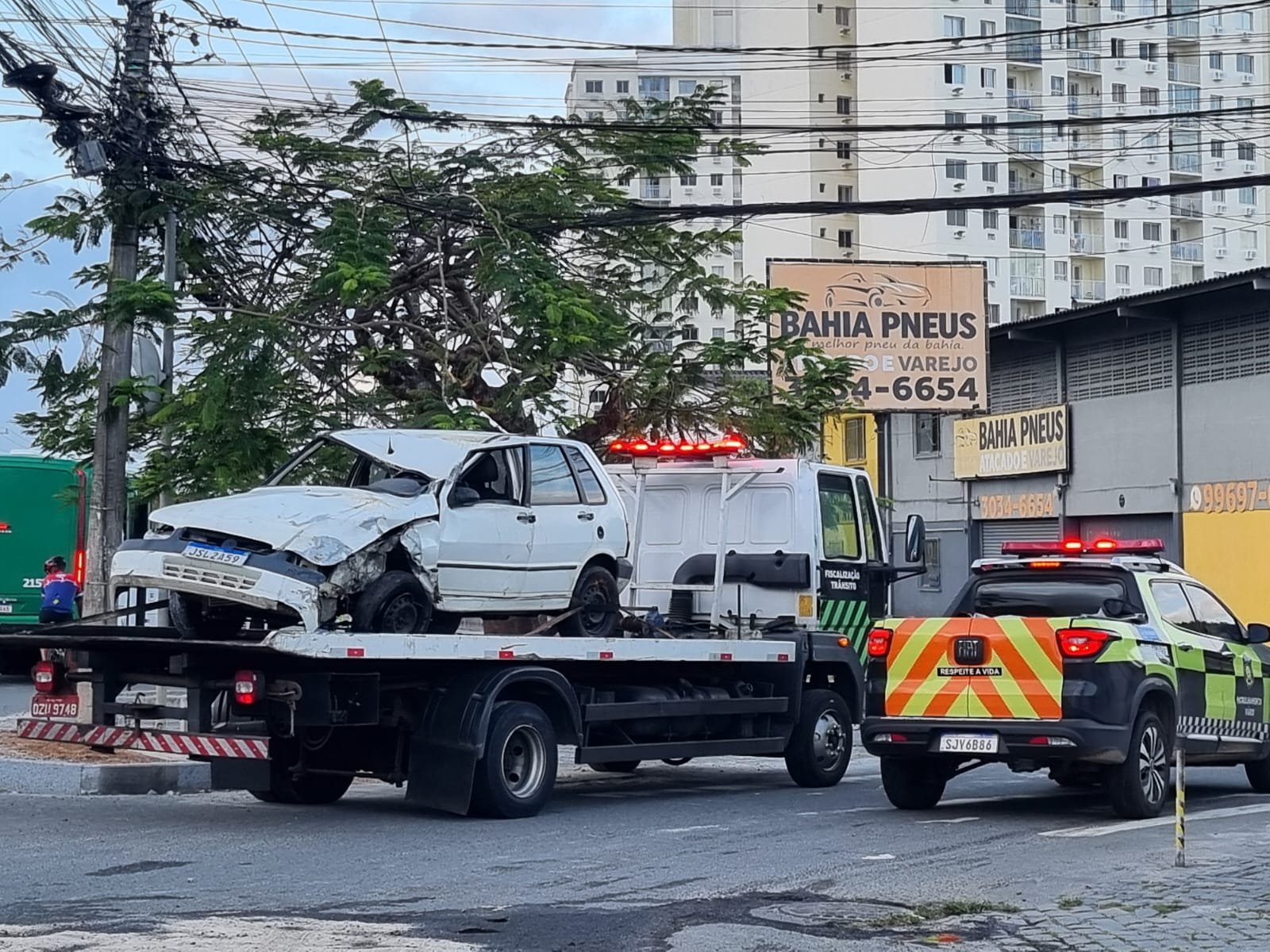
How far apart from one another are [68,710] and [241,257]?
8358 millimetres

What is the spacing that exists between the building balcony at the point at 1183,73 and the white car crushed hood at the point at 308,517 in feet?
243

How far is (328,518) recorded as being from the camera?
37.1 feet

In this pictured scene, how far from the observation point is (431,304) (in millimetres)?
19188

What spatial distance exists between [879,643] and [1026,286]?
65343 mm

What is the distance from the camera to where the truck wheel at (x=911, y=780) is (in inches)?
505

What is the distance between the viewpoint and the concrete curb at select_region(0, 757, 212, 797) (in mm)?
13633

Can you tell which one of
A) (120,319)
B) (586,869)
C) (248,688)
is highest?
(120,319)

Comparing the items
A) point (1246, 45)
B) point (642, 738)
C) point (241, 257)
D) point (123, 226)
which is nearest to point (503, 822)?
point (642, 738)

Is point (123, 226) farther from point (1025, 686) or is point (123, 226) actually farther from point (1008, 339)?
point (1008, 339)

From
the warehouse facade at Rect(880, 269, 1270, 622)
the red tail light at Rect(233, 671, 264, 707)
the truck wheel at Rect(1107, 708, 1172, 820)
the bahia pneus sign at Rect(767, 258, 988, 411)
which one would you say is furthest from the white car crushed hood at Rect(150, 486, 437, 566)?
the warehouse facade at Rect(880, 269, 1270, 622)

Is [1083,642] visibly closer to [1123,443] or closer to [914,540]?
[914,540]

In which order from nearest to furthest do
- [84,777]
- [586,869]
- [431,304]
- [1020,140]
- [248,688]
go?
[586,869], [248,688], [84,777], [431,304], [1020,140]

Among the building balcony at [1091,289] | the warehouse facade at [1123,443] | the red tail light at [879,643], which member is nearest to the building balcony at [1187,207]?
the building balcony at [1091,289]

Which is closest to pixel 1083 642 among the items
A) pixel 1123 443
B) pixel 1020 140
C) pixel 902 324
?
pixel 902 324
